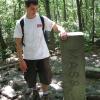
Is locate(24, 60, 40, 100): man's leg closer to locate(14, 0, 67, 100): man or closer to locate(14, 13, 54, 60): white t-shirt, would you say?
locate(14, 0, 67, 100): man

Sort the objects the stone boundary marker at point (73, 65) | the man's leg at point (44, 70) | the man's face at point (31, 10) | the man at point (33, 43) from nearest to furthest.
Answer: the stone boundary marker at point (73, 65)
the man's face at point (31, 10)
the man at point (33, 43)
the man's leg at point (44, 70)

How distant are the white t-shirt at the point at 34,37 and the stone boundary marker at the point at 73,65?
0.50 meters

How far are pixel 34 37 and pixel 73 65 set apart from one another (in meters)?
0.83

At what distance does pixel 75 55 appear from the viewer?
439cm

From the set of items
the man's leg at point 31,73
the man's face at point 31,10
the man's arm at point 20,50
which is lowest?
the man's leg at point 31,73

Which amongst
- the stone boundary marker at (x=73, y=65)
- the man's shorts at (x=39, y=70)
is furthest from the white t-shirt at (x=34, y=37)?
the stone boundary marker at (x=73, y=65)

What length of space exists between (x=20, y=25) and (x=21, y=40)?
26cm

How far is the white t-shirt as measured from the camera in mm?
4672

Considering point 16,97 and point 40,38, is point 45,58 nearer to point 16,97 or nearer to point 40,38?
point 40,38

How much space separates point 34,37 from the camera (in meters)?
4.70

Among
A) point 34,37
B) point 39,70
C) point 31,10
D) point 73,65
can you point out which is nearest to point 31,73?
point 39,70

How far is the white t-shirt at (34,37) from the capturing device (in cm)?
467

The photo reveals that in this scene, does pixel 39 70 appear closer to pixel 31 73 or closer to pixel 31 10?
pixel 31 73

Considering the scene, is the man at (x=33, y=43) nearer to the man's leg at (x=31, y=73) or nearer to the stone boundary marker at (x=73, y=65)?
the man's leg at (x=31, y=73)
